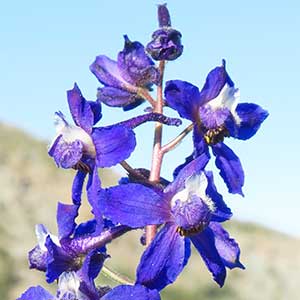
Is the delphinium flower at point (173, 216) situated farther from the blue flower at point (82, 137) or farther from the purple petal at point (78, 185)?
the purple petal at point (78, 185)

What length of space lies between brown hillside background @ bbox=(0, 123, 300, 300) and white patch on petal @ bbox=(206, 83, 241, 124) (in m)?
18.4

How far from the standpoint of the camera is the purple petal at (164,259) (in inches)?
106

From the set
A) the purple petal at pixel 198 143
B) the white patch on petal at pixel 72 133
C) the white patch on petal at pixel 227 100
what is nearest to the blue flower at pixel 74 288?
the white patch on petal at pixel 72 133

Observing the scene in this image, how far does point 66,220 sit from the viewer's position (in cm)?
302

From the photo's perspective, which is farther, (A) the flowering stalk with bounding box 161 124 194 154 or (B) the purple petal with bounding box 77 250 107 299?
(A) the flowering stalk with bounding box 161 124 194 154

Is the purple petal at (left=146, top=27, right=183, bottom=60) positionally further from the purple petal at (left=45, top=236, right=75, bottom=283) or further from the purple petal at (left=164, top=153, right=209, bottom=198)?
the purple petal at (left=45, top=236, right=75, bottom=283)

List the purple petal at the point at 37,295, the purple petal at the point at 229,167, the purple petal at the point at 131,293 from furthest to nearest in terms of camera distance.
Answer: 1. the purple petal at the point at 229,167
2. the purple petal at the point at 37,295
3. the purple petal at the point at 131,293

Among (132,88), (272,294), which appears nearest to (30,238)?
(272,294)

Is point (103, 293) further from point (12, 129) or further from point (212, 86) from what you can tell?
point (12, 129)

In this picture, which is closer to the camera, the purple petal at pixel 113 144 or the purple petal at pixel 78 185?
the purple petal at pixel 113 144

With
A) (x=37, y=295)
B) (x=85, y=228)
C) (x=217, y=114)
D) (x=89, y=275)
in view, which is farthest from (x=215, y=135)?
(x=37, y=295)

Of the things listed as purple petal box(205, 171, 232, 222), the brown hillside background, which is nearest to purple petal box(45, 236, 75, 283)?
purple petal box(205, 171, 232, 222)

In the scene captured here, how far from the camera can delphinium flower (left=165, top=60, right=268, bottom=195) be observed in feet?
9.73

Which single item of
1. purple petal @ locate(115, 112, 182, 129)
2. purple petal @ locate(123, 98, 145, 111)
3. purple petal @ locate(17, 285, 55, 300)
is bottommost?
purple petal @ locate(17, 285, 55, 300)
